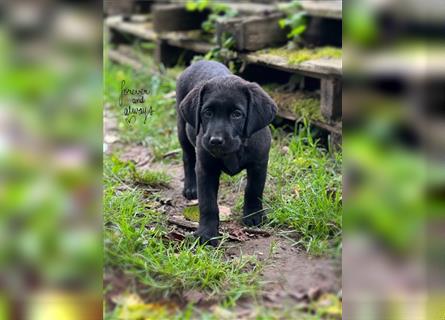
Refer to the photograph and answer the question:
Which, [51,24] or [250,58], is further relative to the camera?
[250,58]

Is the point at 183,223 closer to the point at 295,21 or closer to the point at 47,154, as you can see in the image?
the point at 47,154

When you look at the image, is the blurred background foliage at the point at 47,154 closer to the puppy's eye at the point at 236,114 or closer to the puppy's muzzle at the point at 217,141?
the puppy's muzzle at the point at 217,141

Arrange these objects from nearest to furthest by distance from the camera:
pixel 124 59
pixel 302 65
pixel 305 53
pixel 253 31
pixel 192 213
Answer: pixel 192 213, pixel 302 65, pixel 305 53, pixel 253 31, pixel 124 59

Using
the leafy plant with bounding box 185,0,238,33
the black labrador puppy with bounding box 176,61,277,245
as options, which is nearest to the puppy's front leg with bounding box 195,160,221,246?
the black labrador puppy with bounding box 176,61,277,245

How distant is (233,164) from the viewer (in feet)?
11.1

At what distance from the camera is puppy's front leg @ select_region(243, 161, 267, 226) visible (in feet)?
11.3

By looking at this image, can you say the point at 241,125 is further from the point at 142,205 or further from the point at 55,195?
the point at 55,195

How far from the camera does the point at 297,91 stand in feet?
14.8

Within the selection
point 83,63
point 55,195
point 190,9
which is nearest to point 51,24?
point 83,63

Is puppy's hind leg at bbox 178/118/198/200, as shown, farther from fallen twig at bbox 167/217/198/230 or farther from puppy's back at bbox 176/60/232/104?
→ fallen twig at bbox 167/217/198/230

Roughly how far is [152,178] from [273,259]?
41.5 inches

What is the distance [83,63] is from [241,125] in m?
1.37

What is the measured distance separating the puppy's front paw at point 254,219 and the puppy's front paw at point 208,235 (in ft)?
0.71

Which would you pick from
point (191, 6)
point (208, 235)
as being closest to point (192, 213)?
point (208, 235)
